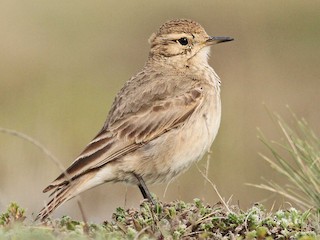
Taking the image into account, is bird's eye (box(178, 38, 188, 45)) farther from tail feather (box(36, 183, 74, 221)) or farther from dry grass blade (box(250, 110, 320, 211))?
tail feather (box(36, 183, 74, 221))

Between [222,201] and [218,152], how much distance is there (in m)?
7.40

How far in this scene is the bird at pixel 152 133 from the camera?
8.91m

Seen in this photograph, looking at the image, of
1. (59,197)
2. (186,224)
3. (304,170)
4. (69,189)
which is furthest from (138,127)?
(186,224)

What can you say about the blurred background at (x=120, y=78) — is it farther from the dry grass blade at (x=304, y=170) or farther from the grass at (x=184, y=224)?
the grass at (x=184, y=224)

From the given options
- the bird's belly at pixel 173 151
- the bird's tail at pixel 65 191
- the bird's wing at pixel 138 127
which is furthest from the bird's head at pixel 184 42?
the bird's tail at pixel 65 191

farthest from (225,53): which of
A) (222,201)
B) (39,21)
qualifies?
(222,201)

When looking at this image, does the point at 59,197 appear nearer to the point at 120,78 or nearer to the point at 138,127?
the point at 138,127

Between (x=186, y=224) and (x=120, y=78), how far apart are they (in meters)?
10.5

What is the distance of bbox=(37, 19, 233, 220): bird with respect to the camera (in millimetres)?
8906

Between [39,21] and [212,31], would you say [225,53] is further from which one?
[39,21]

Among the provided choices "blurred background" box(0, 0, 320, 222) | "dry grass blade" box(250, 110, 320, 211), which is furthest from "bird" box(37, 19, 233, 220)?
"blurred background" box(0, 0, 320, 222)

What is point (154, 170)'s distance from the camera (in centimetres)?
920

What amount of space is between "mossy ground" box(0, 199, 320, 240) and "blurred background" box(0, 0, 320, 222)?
14.2 feet

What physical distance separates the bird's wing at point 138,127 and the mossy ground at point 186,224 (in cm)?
121
